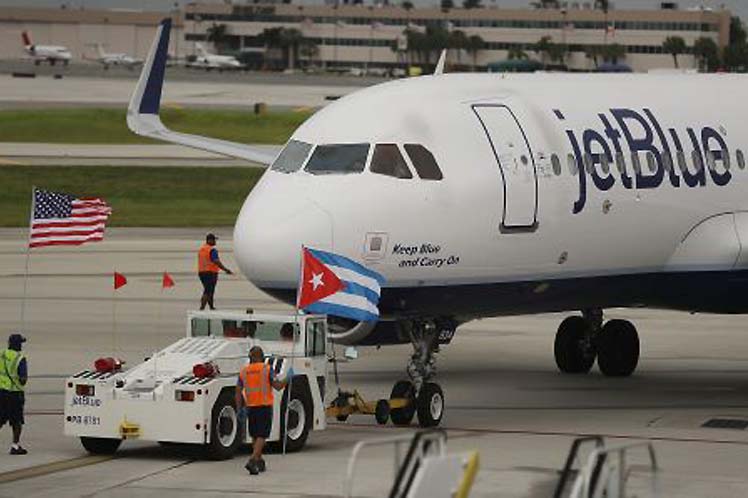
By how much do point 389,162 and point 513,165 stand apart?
2066 mm

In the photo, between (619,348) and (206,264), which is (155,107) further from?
(619,348)

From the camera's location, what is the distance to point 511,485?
1055 inches

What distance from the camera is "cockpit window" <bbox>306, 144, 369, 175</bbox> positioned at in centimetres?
3120

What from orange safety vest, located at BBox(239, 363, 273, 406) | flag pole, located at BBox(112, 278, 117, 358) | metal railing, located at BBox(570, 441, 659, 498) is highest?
metal railing, located at BBox(570, 441, 659, 498)

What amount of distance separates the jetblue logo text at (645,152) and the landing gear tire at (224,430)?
279 inches

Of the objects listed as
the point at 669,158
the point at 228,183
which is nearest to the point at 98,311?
the point at 669,158

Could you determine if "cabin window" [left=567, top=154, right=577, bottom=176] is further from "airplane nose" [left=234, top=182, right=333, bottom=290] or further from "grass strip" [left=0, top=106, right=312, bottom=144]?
"grass strip" [left=0, top=106, right=312, bottom=144]

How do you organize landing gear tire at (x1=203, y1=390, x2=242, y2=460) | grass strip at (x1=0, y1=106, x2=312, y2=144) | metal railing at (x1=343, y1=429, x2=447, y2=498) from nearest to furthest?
1. metal railing at (x1=343, y1=429, x2=447, y2=498)
2. landing gear tire at (x1=203, y1=390, x2=242, y2=460)
3. grass strip at (x1=0, y1=106, x2=312, y2=144)

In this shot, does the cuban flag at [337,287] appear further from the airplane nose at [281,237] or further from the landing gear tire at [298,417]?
the landing gear tire at [298,417]

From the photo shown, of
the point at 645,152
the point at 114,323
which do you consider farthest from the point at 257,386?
the point at 114,323

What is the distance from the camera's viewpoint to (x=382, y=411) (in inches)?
1212

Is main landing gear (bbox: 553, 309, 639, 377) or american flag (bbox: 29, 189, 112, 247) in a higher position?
american flag (bbox: 29, 189, 112, 247)

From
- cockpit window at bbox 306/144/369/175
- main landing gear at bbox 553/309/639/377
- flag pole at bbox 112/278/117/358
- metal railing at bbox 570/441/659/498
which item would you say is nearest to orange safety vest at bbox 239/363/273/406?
cockpit window at bbox 306/144/369/175

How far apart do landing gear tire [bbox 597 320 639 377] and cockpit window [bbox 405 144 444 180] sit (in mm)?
8557
